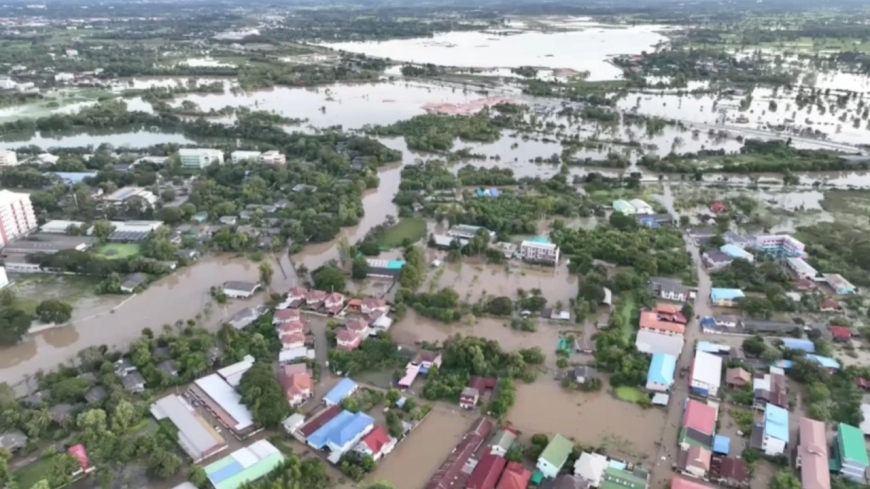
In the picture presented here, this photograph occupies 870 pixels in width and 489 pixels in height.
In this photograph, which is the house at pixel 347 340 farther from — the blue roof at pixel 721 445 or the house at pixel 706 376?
the blue roof at pixel 721 445

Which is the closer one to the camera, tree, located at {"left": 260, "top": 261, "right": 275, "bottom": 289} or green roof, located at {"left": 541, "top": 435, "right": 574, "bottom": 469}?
green roof, located at {"left": 541, "top": 435, "right": 574, "bottom": 469}

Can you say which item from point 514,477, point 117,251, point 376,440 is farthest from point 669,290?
point 117,251

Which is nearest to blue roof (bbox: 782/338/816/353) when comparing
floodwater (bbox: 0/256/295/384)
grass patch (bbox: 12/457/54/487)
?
floodwater (bbox: 0/256/295/384)

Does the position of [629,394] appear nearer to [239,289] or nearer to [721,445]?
[721,445]

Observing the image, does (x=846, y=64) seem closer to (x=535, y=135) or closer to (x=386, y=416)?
(x=535, y=135)

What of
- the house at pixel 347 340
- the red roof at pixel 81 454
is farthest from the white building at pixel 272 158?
the red roof at pixel 81 454

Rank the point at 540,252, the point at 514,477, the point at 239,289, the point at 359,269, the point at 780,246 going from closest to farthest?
the point at 514,477
the point at 239,289
the point at 359,269
the point at 540,252
the point at 780,246

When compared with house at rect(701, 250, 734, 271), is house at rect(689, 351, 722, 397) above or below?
below

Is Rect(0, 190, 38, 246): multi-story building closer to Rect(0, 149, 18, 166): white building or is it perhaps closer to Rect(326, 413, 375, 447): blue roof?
Rect(0, 149, 18, 166): white building
